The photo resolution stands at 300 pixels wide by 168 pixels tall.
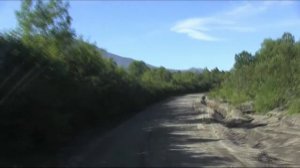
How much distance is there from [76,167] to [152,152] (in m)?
5.00

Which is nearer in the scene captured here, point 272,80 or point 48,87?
point 48,87

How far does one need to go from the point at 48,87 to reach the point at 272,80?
41.0 meters

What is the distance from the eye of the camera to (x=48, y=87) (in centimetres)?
2142

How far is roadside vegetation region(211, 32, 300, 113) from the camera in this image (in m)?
51.0

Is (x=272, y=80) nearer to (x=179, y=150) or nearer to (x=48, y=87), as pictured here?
(x=179, y=150)

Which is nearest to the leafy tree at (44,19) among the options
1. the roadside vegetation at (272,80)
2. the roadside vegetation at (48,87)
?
the roadside vegetation at (48,87)

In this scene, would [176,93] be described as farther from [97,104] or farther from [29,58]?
[29,58]

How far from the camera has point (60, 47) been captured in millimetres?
34438

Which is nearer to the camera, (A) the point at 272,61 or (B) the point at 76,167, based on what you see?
(B) the point at 76,167

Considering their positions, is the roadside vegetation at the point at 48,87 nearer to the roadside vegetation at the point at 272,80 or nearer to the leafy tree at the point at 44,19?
the leafy tree at the point at 44,19

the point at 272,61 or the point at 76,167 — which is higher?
the point at 272,61

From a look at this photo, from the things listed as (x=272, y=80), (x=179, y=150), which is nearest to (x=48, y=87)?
(x=179, y=150)

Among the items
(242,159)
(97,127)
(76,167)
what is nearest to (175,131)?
(97,127)

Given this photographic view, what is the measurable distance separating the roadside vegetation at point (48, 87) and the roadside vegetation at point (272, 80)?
47.9ft
